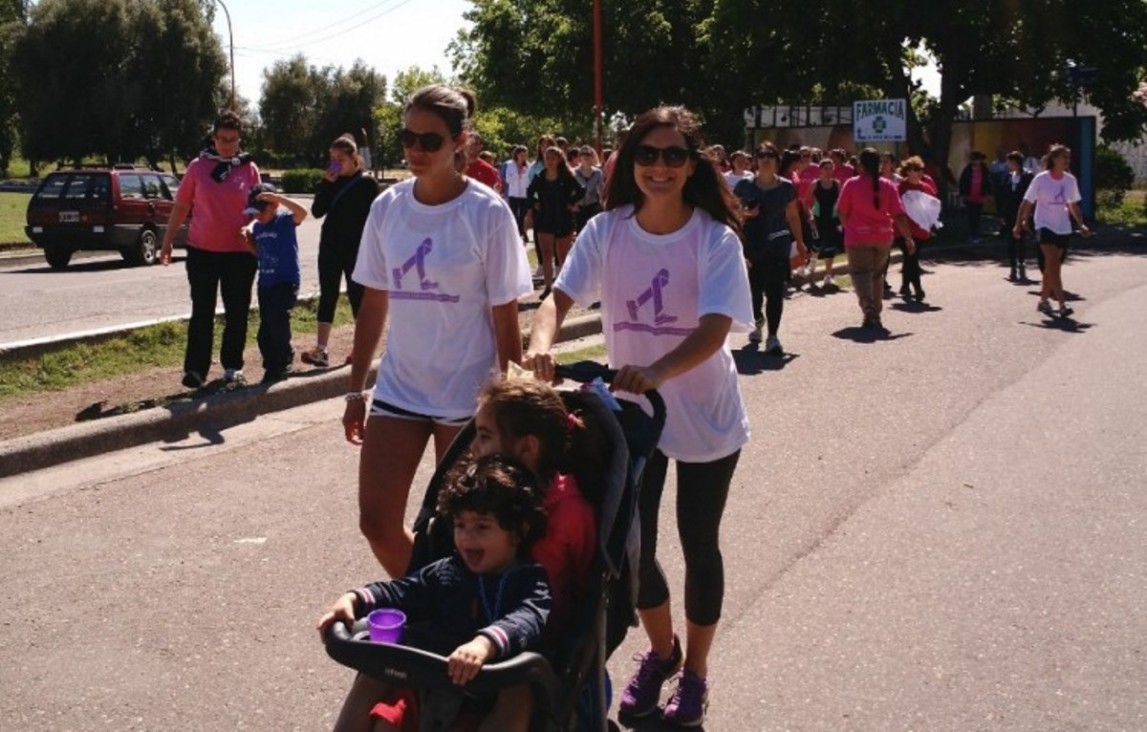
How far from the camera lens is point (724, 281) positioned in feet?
12.6

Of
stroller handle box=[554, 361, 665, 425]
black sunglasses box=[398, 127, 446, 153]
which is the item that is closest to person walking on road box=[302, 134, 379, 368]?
black sunglasses box=[398, 127, 446, 153]

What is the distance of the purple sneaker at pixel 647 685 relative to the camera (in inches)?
171

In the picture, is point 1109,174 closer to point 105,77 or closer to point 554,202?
point 554,202

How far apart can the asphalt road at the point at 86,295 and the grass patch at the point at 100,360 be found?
676mm

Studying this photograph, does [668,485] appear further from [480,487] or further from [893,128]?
[893,128]

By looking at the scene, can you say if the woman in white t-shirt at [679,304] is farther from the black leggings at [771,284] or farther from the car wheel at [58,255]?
the car wheel at [58,255]

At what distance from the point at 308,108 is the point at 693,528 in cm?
8190

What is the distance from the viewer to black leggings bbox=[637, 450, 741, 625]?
4020 millimetres

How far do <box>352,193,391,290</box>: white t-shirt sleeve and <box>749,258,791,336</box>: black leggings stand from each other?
303 inches

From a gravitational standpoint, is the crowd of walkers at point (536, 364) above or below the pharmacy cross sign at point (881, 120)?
below

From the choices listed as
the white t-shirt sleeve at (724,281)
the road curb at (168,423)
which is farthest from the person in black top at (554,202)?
the white t-shirt sleeve at (724,281)

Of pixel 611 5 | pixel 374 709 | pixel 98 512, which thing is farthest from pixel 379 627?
pixel 611 5

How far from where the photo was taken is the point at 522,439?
11.0 feet

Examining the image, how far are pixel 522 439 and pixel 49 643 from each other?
2569mm
